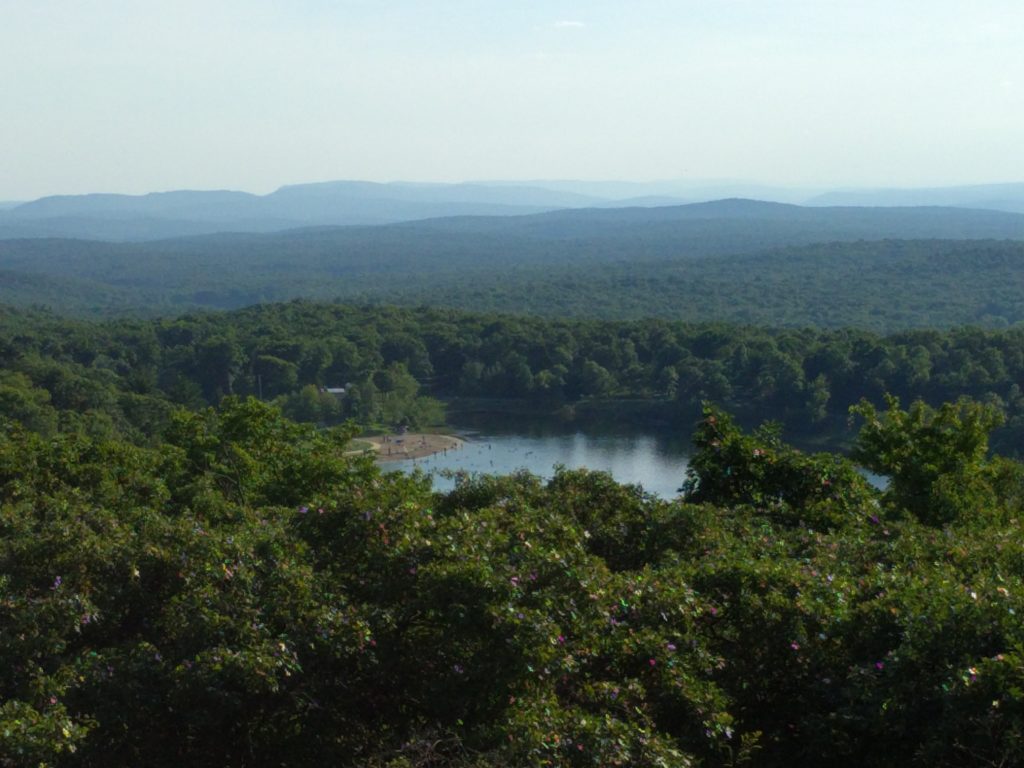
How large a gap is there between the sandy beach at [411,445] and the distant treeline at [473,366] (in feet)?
7.76

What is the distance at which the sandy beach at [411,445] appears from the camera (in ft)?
128

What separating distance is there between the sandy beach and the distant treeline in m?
2.36

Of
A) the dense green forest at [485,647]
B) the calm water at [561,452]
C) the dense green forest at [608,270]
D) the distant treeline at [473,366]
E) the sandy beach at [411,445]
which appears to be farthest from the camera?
the dense green forest at [608,270]

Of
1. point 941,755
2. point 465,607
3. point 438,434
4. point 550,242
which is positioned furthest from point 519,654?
point 550,242

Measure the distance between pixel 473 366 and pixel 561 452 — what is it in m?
14.2

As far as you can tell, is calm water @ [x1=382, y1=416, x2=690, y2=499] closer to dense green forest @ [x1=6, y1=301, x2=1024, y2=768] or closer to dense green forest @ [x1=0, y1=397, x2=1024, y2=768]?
dense green forest @ [x1=6, y1=301, x2=1024, y2=768]

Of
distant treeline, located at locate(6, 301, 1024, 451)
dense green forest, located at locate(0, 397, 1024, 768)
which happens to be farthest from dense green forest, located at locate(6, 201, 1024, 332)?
dense green forest, located at locate(0, 397, 1024, 768)

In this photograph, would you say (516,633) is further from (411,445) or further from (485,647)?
(411,445)

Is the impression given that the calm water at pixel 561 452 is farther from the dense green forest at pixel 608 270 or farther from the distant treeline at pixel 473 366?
the dense green forest at pixel 608 270

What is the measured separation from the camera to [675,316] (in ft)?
250

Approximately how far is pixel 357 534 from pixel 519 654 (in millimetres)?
1376

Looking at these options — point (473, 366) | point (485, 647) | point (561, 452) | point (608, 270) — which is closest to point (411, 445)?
point (561, 452)

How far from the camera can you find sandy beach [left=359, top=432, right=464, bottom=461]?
39000 mm

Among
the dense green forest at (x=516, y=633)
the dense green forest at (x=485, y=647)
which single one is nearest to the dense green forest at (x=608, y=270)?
the dense green forest at (x=516, y=633)
